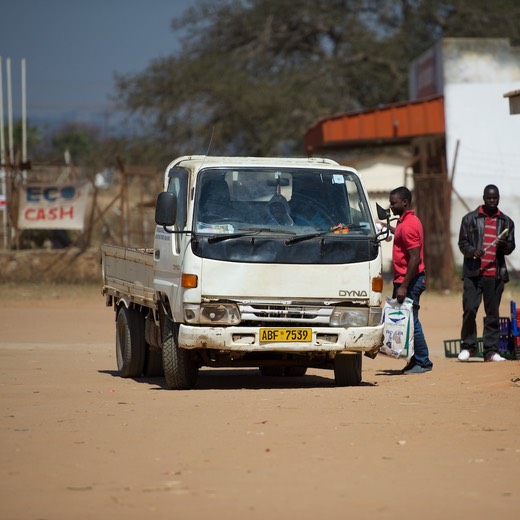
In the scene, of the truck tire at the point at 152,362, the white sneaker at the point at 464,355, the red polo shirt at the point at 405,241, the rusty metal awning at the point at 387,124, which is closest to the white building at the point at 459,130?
the rusty metal awning at the point at 387,124

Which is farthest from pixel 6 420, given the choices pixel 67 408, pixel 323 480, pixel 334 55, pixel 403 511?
pixel 334 55

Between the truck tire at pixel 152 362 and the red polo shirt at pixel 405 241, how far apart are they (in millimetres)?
2594

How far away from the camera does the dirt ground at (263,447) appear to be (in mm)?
6102

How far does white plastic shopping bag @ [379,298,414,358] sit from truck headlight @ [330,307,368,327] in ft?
4.12

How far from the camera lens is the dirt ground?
240 inches

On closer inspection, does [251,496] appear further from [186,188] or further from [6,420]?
[186,188]

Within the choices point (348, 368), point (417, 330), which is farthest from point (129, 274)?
point (417, 330)

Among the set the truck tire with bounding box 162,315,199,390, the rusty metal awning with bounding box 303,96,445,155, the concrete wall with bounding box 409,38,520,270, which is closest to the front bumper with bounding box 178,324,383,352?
the truck tire with bounding box 162,315,199,390

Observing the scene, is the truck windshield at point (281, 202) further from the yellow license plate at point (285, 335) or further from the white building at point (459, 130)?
the white building at point (459, 130)

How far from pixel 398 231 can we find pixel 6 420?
4.74 m

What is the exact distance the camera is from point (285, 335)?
34.2 ft

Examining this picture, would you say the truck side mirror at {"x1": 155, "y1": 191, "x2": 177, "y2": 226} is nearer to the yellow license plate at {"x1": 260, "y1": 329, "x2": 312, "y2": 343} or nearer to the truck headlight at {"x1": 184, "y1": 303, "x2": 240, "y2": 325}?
the truck headlight at {"x1": 184, "y1": 303, "x2": 240, "y2": 325}

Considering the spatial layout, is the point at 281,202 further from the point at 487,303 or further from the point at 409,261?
the point at 487,303

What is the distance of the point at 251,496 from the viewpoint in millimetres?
6250
